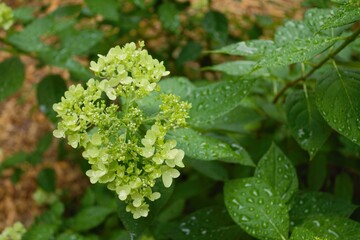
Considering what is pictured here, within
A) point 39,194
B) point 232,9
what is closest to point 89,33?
point 39,194

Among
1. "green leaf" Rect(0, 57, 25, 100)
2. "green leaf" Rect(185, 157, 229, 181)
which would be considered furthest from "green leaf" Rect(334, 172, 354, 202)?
"green leaf" Rect(0, 57, 25, 100)

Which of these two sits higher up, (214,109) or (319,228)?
(214,109)

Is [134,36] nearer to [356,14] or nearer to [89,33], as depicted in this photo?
[89,33]

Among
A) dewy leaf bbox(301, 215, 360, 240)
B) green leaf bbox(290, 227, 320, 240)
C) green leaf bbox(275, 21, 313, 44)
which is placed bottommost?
dewy leaf bbox(301, 215, 360, 240)

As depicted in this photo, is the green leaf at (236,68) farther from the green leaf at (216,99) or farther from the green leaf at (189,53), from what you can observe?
the green leaf at (189,53)

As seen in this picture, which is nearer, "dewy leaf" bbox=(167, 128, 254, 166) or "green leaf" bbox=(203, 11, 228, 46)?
"dewy leaf" bbox=(167, 128, 254, 166)

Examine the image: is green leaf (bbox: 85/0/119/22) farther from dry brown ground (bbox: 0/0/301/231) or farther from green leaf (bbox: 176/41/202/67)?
dry brown ground (bbox: 0/0/301/231)

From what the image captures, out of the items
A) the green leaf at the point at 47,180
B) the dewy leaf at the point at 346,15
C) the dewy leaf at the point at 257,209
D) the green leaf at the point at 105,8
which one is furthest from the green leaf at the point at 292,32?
the green leaf at the point at 47,180
